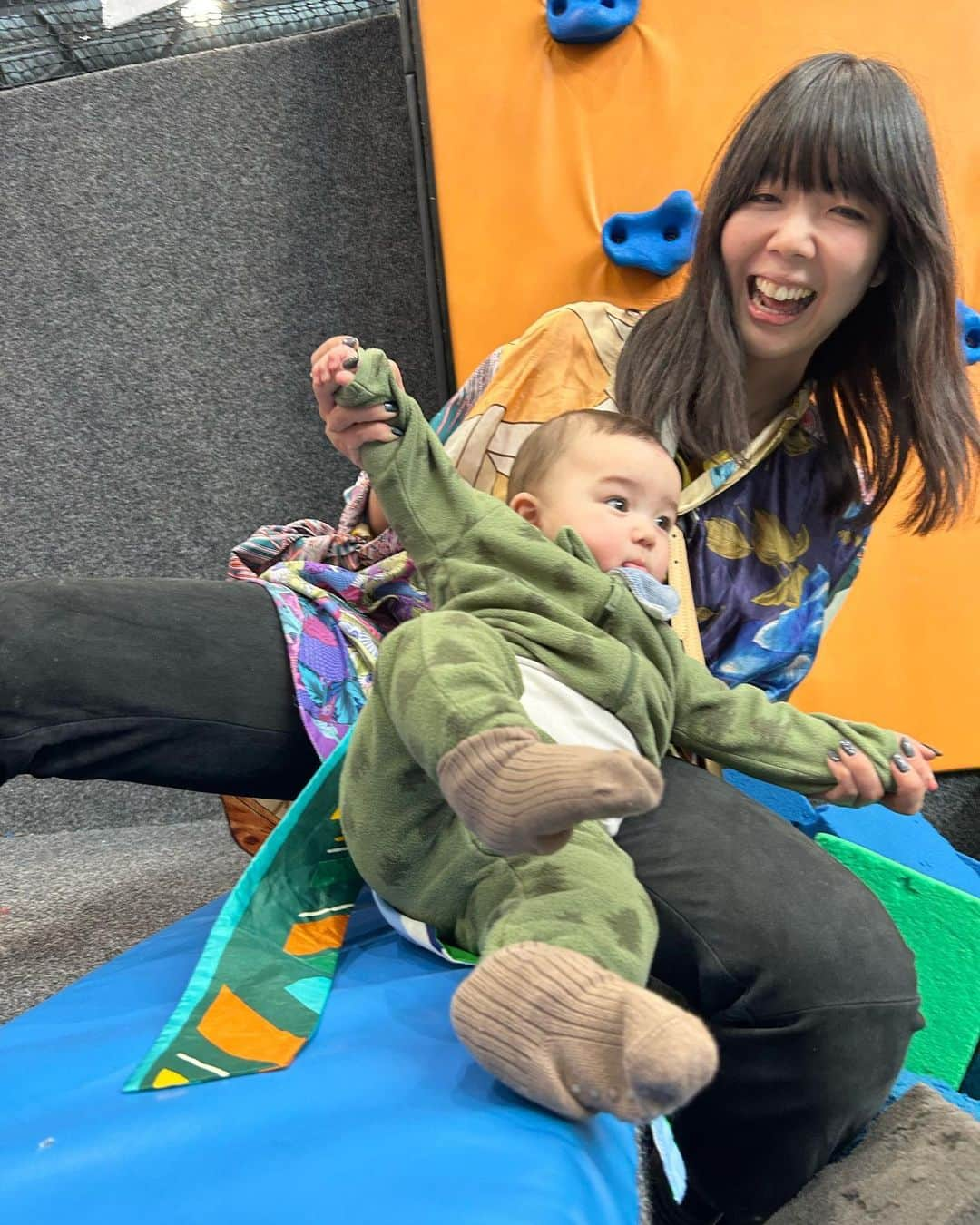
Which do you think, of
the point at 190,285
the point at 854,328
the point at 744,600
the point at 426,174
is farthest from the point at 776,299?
the point at 190,285

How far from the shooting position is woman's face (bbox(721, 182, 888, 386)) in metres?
0.74

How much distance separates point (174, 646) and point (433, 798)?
9.3 inches

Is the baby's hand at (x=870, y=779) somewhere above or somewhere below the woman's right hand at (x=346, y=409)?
below

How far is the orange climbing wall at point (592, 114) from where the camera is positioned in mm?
1060

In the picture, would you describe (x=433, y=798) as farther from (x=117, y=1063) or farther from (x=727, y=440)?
(x=727, y=440)

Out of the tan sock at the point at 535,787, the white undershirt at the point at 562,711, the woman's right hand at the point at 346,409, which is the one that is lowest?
the white undershirt at the point at 562,711

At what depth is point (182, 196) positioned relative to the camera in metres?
1.24

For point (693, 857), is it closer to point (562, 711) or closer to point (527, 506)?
point (562, 711)

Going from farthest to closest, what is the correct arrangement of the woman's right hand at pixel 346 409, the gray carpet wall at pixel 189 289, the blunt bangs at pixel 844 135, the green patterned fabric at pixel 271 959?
the gray carpet wall at pixel 189 289
the blunt bangs at pixel 844 135
the woman's right hand at pixel 346 409
the green patterned fabric at pixel 271 959

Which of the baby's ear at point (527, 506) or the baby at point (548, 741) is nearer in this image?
the baby at point (548, 741)

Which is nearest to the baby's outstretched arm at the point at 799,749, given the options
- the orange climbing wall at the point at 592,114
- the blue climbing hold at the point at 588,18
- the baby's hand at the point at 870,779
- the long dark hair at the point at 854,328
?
the baby's hand at the point at 870,779

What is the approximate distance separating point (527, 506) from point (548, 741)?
9.7 inches

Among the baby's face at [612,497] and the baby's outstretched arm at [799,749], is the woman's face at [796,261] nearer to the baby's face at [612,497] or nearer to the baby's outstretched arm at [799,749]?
the baby's face at [612,497]

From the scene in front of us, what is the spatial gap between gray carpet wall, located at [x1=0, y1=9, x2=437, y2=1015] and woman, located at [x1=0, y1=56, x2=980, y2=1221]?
469 millimetres
